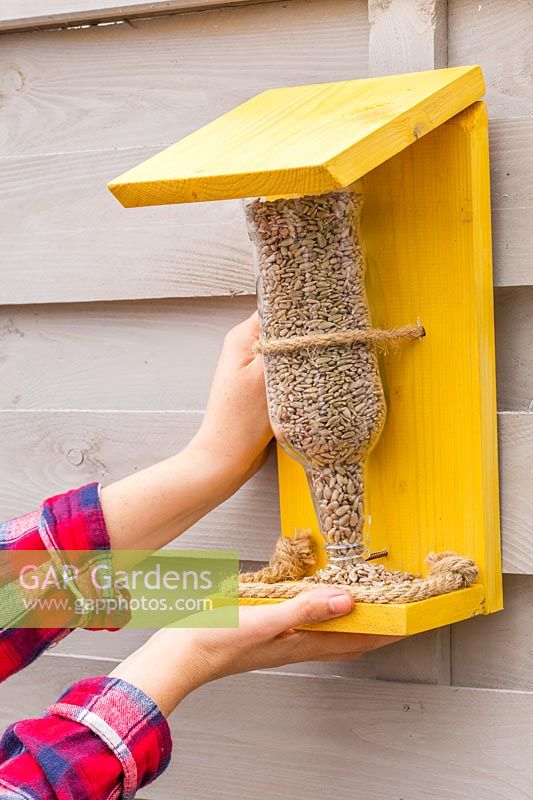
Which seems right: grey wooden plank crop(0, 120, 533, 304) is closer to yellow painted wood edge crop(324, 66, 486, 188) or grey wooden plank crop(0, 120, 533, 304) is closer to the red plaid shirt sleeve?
yellow painted wood edge crop(324, 66, 486, 188)

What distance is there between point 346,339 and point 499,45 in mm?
294

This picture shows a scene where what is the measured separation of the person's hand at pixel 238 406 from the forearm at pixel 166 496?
0.04 feet

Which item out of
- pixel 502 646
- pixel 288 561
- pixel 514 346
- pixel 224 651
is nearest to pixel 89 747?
pixel 224 651

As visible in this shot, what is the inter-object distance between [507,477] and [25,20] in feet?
2.15

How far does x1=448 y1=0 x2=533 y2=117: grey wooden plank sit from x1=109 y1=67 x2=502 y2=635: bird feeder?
0.05m

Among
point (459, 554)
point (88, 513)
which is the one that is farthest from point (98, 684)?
point (459, 554)

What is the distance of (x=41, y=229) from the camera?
3.56 ft

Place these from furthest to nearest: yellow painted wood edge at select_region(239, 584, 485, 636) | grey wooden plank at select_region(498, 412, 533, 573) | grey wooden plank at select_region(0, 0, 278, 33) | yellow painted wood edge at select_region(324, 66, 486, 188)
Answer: grey wooden plank at select_region(0, 0, 278, 33), grey wooden plank at select_region(498, 412, 533, 573), yellow painted wood edge at select_region(239, 584, 485, 636), yellow painted wood edge at select_region(324, 66, 486, 188)

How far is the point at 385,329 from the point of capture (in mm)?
888

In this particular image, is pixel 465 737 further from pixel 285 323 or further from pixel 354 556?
pixel 285 323

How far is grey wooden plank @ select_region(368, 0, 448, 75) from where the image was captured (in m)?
0.89

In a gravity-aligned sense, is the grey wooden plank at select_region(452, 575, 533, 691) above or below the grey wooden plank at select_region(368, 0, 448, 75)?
below

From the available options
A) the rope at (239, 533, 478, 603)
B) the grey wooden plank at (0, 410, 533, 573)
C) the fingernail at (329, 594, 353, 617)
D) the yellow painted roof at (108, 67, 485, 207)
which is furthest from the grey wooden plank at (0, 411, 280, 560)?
the yellow painted roof at (108, 67, 485, 207)

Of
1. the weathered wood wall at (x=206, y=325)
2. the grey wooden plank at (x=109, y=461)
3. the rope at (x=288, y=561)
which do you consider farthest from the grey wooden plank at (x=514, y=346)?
the rope at (x=288, y=561)
